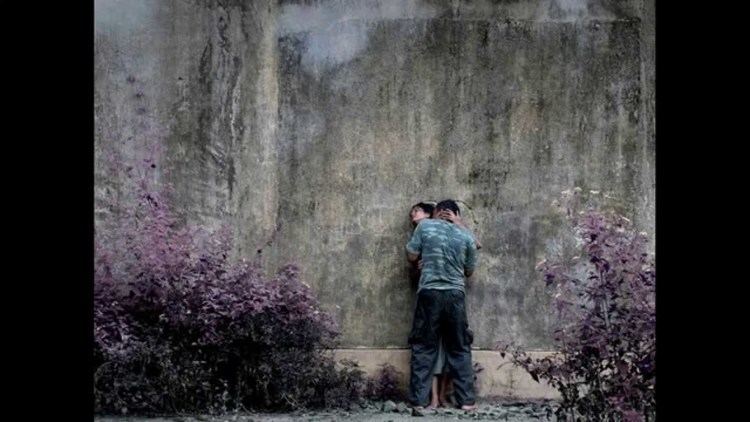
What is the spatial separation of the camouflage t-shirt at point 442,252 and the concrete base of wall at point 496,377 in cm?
87

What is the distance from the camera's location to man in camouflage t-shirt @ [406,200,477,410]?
10.2m

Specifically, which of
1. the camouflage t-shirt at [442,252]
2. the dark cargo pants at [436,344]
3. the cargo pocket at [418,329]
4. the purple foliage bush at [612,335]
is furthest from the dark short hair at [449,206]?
the purple foliage bush at [612,335]

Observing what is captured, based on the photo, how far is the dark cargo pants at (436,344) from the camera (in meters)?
10.2

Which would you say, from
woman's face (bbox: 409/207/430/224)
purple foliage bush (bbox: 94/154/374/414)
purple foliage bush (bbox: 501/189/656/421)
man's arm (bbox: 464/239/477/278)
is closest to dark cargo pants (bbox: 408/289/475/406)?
man's arm (bbox: 464/239/477/278)

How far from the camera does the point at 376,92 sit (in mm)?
10906

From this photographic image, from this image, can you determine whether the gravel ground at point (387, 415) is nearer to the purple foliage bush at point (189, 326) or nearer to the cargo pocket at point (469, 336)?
the purple foliage bush at point (189, 326)

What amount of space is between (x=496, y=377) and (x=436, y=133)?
2571 mm

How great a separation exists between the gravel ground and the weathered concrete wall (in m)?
0.82

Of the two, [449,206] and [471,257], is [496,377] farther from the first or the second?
[449,206]

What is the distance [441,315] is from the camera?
33.8 feet

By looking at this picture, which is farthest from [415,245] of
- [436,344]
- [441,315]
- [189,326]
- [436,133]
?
[189,326]

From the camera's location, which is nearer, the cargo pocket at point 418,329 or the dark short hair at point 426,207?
the cargo pocket at point 418,329
